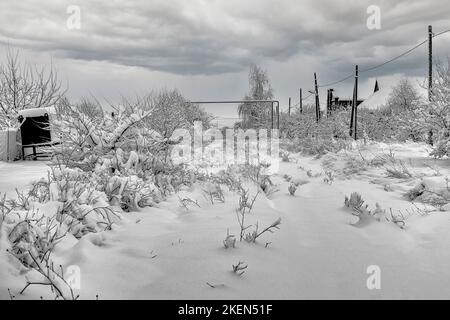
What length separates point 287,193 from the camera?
5.99 m

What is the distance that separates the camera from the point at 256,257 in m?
2.80

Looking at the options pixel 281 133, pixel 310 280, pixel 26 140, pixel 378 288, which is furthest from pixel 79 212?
pixel 281 133

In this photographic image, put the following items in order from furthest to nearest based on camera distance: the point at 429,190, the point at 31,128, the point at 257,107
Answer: the point at 257,107 → the point at 31,128 → the point at 429,190

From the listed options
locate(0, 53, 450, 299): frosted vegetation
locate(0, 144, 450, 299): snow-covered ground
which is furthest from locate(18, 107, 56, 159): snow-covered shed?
locate(0, 144, 450, 299): snow-covered ground

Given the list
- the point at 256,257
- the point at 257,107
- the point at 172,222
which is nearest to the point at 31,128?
the point at 172,222

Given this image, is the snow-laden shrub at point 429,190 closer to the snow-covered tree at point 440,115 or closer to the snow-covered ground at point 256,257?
the snow-covered ground at point 256,257

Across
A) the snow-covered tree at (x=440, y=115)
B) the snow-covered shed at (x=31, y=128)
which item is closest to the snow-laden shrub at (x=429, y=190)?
the snow-covered tree at (x=440, y=115)

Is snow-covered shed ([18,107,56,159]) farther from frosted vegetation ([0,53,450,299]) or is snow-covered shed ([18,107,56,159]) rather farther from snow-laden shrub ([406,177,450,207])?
snow-laden shrub ([406,177,450,207])

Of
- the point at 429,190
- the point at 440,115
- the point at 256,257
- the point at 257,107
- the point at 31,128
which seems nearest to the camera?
the point at 256,257

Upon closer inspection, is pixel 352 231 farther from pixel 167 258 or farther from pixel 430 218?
pixel 167 258

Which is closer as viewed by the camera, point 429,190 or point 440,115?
point 429,190

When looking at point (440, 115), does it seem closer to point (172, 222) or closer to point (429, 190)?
point (429, 190)

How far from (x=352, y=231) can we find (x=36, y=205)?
3.05 m

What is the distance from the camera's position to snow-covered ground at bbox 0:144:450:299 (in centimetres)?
229
